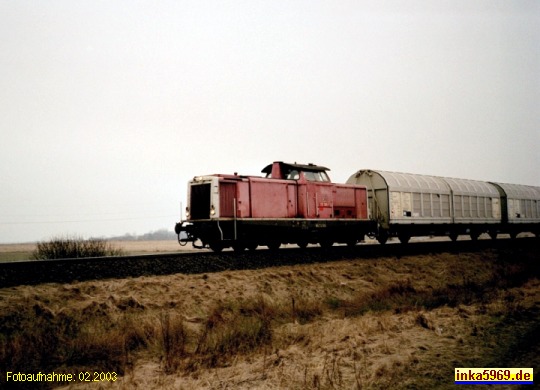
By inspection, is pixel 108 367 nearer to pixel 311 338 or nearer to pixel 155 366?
pixel 155 366

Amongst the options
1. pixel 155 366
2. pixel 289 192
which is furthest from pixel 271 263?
pixel 155 366

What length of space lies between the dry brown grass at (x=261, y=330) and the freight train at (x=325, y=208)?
292 centimetres

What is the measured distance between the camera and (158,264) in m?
12.2

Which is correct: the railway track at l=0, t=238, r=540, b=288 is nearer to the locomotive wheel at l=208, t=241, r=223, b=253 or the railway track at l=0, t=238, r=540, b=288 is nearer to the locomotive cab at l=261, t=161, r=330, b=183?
the locomotive wheel at l=208, t=241, r=223, b=253

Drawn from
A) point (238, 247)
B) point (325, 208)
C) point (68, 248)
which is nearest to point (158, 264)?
point (238, 247)

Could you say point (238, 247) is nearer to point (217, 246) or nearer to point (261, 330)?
point (217, 246)

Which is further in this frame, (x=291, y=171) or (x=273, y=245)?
(x=291, y=171)

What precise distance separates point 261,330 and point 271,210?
7675 mm

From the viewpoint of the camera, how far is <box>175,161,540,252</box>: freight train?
49.9 feet

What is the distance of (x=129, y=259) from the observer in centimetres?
1187

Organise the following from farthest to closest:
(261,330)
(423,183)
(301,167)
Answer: (423,183), (301,167), (261,330)

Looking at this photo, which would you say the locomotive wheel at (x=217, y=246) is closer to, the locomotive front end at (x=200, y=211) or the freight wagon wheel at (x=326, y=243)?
the locomotive front end at (x=200, y=211)

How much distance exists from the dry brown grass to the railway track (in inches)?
24.6

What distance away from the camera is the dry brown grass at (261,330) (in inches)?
260
